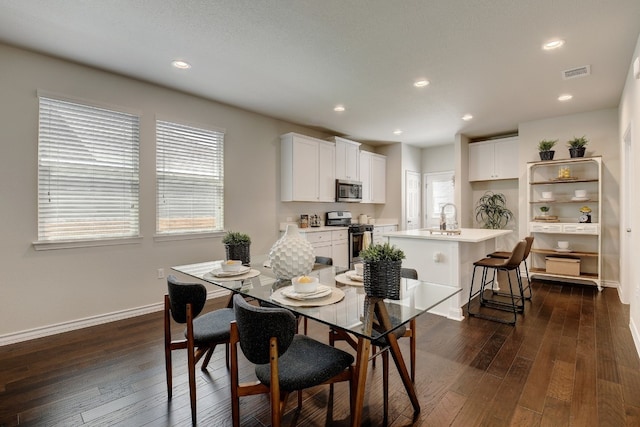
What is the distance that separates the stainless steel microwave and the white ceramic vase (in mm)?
3805

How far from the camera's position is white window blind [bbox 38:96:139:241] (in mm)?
3037

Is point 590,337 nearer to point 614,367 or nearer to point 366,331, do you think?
point 614,367

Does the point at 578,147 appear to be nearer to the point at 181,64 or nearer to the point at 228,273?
the point at 228,273

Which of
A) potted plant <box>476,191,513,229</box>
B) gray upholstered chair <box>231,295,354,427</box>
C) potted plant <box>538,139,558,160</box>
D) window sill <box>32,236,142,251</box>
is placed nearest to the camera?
gray upholstered chair <box>231,295,354,427</box>

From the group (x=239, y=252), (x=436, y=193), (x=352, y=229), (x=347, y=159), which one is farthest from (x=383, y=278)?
(x=436, y=193)

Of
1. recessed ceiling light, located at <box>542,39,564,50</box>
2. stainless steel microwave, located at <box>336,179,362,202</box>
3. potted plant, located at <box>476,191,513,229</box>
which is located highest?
recessed ceiling light, located at <box>542,39,564,50</box>

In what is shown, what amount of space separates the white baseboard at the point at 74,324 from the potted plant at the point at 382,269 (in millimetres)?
3024

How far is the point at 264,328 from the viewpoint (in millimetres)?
1323

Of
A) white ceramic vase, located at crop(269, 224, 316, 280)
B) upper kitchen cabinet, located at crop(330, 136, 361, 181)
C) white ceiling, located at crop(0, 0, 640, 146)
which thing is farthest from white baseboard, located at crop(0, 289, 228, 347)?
upper kitchen cabinet, located at crop(330, 136, 361, 181)

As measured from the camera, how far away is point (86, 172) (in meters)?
3.24

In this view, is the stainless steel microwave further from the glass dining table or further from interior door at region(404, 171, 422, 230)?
the glass dining table

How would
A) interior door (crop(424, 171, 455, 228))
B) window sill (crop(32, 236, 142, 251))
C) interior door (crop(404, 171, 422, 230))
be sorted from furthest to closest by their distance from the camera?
interior door (crop(424, 171, 455, 228)) → interior door (crop(404, 171, 422, 230)) → window sill (crop(32, 236, 142, 251))

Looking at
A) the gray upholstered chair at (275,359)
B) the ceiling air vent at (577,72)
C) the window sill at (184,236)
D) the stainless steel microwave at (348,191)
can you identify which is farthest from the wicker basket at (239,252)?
the ceiling air vent at (577,72)

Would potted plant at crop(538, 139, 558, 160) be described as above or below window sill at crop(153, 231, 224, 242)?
above
